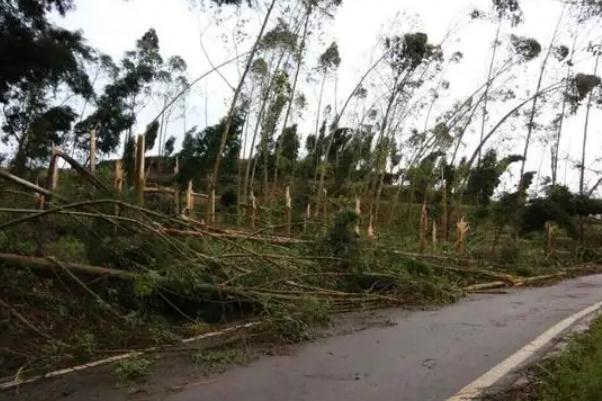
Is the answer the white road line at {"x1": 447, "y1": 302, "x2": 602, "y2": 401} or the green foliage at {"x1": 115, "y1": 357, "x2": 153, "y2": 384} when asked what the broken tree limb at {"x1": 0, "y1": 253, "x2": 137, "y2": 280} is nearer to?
the green foliage at {"x1": 115, "y1": 357, "x2": 153, "y2": 384}

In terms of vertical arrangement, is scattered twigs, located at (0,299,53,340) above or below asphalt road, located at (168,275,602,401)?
above

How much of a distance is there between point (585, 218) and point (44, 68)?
1239 inches

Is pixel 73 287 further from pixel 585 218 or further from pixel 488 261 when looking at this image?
pixel 585 218

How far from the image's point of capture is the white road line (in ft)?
17.5

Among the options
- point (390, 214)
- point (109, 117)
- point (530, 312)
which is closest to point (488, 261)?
point (530, 312)

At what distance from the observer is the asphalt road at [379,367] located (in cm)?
539

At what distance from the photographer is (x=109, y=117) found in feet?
126

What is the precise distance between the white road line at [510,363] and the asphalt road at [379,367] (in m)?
0.10

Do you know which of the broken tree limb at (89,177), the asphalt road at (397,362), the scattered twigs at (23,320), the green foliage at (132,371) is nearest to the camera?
the asphalt road at (397,362)

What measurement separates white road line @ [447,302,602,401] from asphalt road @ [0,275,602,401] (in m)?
0.10

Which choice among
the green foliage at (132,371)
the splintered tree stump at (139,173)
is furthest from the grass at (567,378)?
the splintered tree stump at (139,173)

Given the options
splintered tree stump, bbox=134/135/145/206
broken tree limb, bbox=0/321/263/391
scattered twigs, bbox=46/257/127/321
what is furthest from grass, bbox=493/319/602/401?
splintered tree stump, bbox=134/135/145/206

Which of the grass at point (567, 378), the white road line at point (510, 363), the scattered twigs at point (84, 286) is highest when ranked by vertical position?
the scattered twigs at point (84, 286)

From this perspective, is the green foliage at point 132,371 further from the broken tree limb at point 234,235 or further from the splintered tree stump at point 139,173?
the splintered tree stump at point 139,173
